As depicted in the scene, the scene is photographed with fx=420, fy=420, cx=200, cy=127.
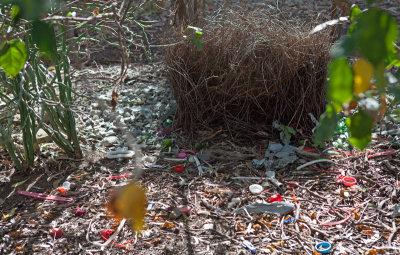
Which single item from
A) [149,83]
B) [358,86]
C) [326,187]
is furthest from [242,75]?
[358,86]

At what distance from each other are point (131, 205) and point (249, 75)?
1823 mm

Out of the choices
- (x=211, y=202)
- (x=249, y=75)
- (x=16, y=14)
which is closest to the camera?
(x=16, y=14)

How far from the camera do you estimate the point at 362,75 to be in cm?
58

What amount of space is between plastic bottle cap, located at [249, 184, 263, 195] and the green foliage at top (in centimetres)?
186

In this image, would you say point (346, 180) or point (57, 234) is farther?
point (346, 180)

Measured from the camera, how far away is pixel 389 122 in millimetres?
3123

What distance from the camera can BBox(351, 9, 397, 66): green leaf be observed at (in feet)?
1.68

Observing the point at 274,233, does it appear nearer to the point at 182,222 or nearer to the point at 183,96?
the point at 182,222

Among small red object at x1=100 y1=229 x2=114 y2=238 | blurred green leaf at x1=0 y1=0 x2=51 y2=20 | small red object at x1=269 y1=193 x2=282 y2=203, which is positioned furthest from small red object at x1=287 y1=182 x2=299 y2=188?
blurred green leaf at x1=0 y1=0 x2=51 y2=20

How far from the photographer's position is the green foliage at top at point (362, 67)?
52cm

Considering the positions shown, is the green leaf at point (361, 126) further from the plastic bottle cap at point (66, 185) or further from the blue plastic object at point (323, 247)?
the plastic bottle cap at point (66, 185)

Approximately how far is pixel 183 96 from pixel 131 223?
1.11 meters

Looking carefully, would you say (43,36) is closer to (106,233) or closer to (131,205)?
(131,205)

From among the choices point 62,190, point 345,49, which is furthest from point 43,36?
point 62,190
